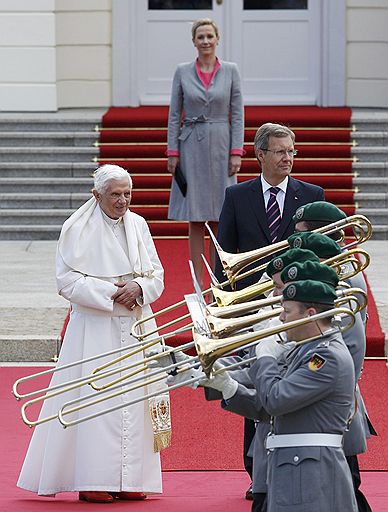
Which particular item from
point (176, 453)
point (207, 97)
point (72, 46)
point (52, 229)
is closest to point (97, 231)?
point (176, 453)

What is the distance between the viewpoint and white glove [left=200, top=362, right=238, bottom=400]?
5094mm

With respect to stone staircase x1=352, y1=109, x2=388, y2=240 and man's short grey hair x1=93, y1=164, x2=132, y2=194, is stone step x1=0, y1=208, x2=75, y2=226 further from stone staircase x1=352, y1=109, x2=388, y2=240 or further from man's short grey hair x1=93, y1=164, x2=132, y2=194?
man's short grey hair x1=93, y1=164, x2=132, y2=194

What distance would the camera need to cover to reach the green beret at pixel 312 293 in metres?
4.82

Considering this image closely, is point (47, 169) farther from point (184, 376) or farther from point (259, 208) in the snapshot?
point (184, 376)

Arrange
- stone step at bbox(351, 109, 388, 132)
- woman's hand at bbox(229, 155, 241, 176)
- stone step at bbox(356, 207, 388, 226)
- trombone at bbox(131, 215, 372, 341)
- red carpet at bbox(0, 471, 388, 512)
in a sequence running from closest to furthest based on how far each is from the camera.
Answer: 1. trombone at bbox(131, 215, 372, 341)
2. red carpet at bbox(0, 471, 388, 512)
3. woman's hand at bbox(229, 155, 241, 176)
4. stone step at bbox(356, 207, 388, 226)
5. stone step at bbox(351, 109, 388, 132)

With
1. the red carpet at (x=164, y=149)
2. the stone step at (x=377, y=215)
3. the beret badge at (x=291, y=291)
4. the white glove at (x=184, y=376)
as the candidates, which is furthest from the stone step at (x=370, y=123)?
the beret badge at (x=291, y=291)

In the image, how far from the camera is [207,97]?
1139 cm

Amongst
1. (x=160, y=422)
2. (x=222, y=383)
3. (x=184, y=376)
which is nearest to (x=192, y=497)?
(x=160, y=422)

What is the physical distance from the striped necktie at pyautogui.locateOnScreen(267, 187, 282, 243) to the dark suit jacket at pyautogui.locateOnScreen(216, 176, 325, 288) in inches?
0.9

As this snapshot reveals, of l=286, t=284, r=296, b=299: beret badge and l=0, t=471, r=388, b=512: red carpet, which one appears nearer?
l=286, t=284, r=296, b=299: beret badge

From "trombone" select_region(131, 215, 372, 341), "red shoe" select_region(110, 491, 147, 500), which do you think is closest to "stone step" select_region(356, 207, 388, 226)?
"red shoe" select_region(110, 491, 147, 500)

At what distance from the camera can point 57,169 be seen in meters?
15.1

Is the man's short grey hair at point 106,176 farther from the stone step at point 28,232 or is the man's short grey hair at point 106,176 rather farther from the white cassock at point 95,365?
the stone step at point 28,232

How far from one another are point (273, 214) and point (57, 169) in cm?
790
